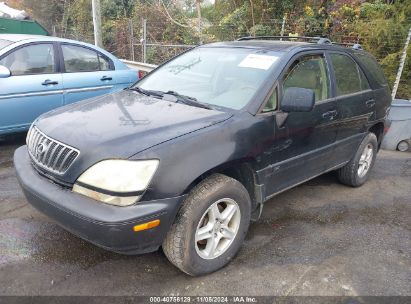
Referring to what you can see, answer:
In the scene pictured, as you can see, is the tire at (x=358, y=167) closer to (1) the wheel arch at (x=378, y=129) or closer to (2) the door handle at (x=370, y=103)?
(1) the wheel arch at (x=378, y=129)

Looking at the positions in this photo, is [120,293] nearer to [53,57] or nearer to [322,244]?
[322,244]

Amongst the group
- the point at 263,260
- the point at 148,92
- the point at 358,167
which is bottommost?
the point at 263,260

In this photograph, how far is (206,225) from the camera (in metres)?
2.84

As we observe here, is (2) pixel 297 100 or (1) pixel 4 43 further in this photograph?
(1) pixel 4 43

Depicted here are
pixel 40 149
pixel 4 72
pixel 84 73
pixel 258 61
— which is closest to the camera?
pixel 40 149

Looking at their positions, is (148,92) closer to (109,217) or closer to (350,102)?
(109,217)

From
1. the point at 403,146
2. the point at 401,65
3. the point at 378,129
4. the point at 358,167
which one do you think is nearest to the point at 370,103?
the point at 378,129

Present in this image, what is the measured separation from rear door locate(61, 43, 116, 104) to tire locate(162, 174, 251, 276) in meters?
3.64

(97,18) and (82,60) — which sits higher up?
(97,18)

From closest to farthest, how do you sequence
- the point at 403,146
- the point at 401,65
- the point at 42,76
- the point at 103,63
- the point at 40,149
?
the point at 40,149 → the point at 42,76 → the point at 103,63 → the point at 403,146 → the point at 401,65

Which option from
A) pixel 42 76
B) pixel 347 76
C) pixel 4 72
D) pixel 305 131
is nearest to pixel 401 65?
pixel 347 76

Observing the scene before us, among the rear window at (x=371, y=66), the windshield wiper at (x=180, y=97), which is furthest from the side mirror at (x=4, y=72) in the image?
the rear window at (x=371, y=66)

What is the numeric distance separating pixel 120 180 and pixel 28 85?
3.49m

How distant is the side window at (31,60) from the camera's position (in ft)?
16.9
